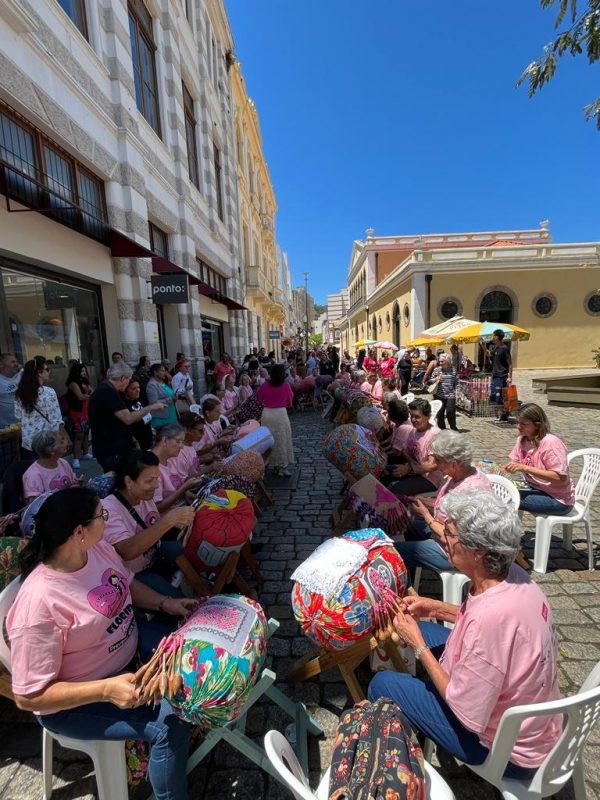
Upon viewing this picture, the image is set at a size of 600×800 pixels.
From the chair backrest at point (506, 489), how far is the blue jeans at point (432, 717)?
1999 millimetres

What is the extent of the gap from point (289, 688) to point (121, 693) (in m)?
1.36

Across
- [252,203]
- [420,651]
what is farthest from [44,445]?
[252,203]

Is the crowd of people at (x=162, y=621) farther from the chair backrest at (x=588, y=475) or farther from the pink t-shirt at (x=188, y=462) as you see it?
→ the chair backrest at (x=588, y=475)

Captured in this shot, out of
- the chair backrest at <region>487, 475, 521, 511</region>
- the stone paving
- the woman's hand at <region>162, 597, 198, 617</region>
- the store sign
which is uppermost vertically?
the store sign

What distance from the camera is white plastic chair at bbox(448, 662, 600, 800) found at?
1358mm

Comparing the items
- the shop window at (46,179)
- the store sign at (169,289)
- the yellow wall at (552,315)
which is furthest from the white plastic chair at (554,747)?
the yellow wall at (552,315)

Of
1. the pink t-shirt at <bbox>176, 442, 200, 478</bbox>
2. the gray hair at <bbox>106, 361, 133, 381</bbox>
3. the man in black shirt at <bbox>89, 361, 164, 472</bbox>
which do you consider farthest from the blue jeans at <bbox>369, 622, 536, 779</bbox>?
the gray hair at <bbox>106, 361, 133, 381</bbox>

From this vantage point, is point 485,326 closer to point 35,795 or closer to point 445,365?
point 445,365

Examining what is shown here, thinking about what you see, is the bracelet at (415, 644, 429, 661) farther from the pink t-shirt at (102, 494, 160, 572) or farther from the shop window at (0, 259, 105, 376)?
the shop window at (0, 259, 105, 376)

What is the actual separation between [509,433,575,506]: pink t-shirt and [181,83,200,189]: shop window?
14.3 meters

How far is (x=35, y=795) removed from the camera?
197 cm

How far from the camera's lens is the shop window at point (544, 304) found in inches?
911

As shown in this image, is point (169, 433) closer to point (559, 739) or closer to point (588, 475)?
point (559, 739)

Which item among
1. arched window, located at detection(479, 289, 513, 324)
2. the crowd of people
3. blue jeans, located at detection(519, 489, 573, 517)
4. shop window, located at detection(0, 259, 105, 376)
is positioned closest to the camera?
the crowd of people
